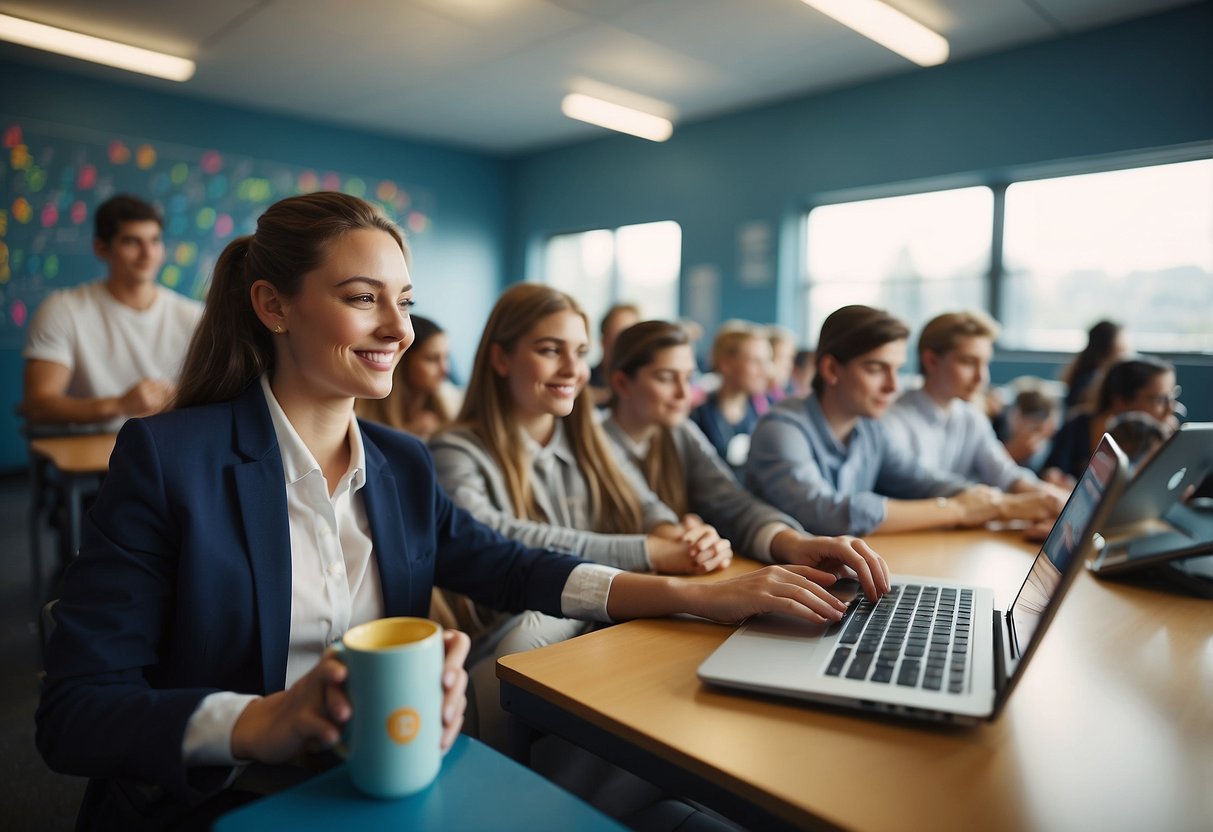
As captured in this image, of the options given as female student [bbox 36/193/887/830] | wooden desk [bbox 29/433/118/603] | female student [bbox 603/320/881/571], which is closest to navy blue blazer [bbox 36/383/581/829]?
female student [bbox 36/193/887/830]

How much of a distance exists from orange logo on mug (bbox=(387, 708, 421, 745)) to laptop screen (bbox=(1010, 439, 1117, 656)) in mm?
575

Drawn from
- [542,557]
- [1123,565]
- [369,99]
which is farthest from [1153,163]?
[369,99]

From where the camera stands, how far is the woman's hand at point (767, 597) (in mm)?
997

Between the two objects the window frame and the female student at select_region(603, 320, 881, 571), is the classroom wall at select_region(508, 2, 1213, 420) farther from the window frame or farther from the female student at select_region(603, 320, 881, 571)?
the female student at select_region(603, 320, 881, 571)

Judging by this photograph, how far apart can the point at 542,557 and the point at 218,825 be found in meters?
0.62

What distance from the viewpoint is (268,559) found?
942 millimetres

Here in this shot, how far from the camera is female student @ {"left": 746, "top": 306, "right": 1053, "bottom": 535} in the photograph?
1.78 meters

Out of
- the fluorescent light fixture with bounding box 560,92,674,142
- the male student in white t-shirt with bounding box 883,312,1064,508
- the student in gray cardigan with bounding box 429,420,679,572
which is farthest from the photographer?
the fluorescent light fixture with bounding box 560,92,674,142

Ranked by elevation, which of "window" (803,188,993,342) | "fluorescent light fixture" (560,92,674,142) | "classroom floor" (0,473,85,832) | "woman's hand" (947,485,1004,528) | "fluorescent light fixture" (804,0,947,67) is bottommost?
"classroom floor" (0,473,85,832)

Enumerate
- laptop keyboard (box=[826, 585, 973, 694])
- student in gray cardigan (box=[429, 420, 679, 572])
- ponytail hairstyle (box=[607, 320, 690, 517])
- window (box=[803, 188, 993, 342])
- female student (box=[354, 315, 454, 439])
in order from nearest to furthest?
1. laptop keyboard (box=[826, 585, 973, 694])
2. student in gray cardigan (box=[429, 420, 679, 572])
3. ponytail hairstyle (box=[607, 320, 690, 517])
4. female student (box=[354, 315, 454, 439])
5. window (box=[803, 188, 993, 342])

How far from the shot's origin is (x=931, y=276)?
5453 millimetres

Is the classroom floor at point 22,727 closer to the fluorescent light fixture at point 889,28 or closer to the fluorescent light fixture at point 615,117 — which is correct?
the fluorescent light fixture at point 889,28

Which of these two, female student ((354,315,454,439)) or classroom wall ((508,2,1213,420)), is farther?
classroom wall ((508,2,1213,420))

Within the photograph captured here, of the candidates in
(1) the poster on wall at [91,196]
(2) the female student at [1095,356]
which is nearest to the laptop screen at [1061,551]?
(2) the female student at [1095,356]
